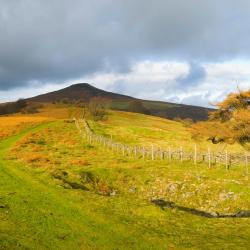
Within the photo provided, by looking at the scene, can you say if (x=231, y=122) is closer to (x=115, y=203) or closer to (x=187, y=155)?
(x=187, y=155)

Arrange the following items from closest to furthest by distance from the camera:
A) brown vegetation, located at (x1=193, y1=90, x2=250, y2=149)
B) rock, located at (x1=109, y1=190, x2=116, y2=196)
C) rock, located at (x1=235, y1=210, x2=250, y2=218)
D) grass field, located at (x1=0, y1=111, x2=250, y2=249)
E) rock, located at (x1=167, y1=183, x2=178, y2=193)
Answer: grass field, located at (x1=0, y1=111, x2=250, y2=249) → rock, located at (x1=235, y1=210, x2=250, y2=218) → rock, located at (x1=109, y1=190, x2=116, y2=196) → rock, located at (x1=167, y1=183, x2=178, y2=193) → brown vegetation, located at (x1=193, y1=90, x2=250, y2=149)

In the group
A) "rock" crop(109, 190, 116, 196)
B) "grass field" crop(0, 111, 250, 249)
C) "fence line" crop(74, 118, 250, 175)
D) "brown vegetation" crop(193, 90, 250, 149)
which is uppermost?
"brown vegetation" crop(193, 90, 250, 149)

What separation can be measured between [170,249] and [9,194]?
43.5 ft

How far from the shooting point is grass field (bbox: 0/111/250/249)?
18531 mm

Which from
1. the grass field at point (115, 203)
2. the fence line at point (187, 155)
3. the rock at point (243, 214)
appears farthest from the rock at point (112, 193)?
the fence line at point (187, 155)

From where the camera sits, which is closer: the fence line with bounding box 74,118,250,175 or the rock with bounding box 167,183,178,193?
the rock with bounding box 167,183,178,193

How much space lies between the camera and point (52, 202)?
81.8ft

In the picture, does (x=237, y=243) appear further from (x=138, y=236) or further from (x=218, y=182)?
(x=218, y=182)

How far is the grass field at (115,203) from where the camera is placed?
18.5 metres

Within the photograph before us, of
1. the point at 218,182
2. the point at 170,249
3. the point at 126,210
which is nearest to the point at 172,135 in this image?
the point at 218,182

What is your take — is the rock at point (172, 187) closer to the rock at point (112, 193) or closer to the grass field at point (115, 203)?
the grass field at point (115, 203)

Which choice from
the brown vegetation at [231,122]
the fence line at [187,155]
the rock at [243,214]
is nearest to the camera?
A: the rock at [243,214]

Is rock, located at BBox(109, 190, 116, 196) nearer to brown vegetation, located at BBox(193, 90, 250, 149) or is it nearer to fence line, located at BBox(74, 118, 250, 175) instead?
fence line, located at BBox(74, 118, 250, 175)

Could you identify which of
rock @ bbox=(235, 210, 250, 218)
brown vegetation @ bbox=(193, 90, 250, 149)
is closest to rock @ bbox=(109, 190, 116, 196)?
rock @ bbox=(235, 210, 250, 218)
